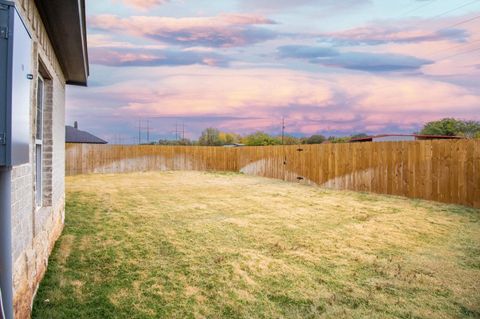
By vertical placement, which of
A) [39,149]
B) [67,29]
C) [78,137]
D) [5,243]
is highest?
[67,29]

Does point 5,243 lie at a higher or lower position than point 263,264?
higher

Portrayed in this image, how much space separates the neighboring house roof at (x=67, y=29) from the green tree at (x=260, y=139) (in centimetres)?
3756

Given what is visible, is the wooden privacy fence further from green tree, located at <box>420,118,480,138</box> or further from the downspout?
green tree, located at <box>420,118,480,138</box>

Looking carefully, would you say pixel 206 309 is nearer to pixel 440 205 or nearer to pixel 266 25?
pixel 440 205

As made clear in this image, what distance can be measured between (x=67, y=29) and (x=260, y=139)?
4292cm

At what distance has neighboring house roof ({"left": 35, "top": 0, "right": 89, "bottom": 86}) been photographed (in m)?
3.54

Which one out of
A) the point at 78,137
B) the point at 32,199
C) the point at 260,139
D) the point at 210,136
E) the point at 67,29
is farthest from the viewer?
the point at 210,136

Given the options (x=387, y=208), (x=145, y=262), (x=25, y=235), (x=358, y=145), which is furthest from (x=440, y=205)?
(x=25, y=235)

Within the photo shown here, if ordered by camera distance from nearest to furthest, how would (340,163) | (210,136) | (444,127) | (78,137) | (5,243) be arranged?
(5,243), (340,163), (78,137), (444,127), (210,136)

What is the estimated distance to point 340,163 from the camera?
528 inches

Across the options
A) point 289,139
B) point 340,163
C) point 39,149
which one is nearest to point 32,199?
point 39,149

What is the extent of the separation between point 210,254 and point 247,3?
436 inches

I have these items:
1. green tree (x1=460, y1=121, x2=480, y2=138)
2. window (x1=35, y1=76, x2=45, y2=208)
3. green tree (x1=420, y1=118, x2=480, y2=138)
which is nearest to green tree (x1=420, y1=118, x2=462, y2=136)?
green tree (x1=420, y1=118, x2=480, y2=138)

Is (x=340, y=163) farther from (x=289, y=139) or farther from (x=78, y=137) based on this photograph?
(x=289, y=139)
